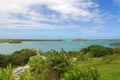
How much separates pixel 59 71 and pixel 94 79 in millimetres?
1903

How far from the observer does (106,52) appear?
47.1 metres

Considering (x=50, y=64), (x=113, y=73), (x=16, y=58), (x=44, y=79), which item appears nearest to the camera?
(x=44, y=79)

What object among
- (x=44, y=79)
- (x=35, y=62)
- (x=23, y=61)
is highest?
(x=35, y=62)

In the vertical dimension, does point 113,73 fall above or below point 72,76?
below

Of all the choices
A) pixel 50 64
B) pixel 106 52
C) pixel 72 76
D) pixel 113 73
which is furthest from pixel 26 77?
pixel 106 52

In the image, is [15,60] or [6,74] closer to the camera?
→ [6,74]

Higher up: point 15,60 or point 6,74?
point 6,74

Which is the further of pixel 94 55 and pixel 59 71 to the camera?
pixel 94 55

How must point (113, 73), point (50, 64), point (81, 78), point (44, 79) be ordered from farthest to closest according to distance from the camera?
point (113, 73), point (50, 64), point (44, 79), point (81, 78)

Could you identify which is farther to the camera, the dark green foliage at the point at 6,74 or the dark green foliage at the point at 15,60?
the dark green foliage at the point at 15,60

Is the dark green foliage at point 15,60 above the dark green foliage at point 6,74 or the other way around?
the other way around

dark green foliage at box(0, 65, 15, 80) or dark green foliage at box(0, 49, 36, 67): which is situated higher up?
dark green foliage at box(0, 65, 15, 80)

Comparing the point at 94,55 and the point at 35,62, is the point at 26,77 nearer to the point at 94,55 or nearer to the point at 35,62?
the point at 35,62

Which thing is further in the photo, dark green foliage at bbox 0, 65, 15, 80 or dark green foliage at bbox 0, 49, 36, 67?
dark green foliage at bbox 0, 49, 36, 67
